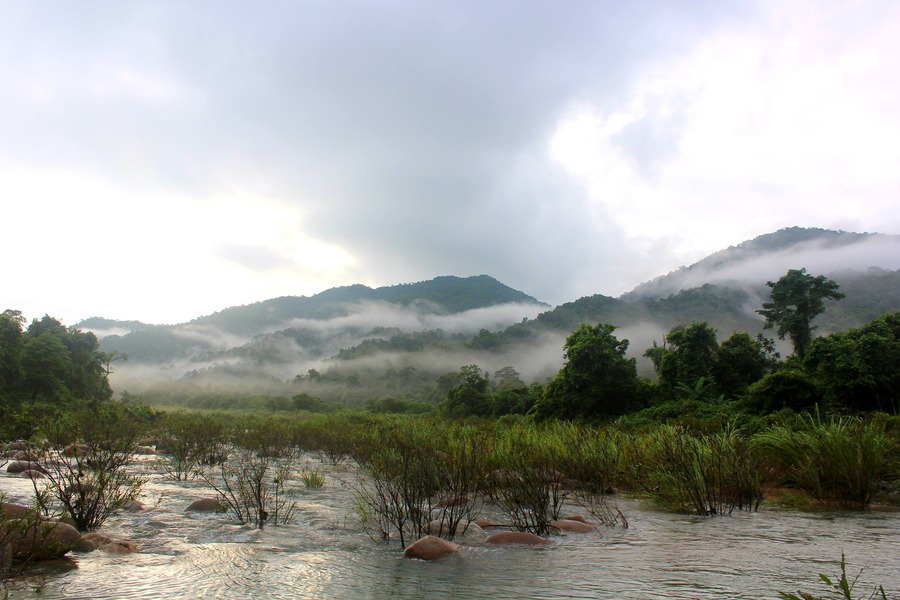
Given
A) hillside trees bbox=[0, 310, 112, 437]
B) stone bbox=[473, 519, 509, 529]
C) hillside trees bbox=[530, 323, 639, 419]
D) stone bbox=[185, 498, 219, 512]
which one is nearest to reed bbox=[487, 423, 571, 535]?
stone bbox=[473, 519, 509, 529]

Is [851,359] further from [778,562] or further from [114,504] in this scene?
[114,504]

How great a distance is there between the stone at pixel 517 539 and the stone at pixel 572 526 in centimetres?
70

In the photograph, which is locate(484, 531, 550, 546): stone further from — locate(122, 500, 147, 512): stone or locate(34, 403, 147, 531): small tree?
locate(122, 500, 147, 512): stone

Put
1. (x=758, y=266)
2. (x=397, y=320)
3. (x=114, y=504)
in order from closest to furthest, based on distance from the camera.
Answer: (x=114, y=504), (x=758, y=266), (x=397, y=320)

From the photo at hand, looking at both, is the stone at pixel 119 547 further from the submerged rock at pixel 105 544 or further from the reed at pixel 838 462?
the reed at pixel 838 462

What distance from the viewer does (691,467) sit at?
7988 mm

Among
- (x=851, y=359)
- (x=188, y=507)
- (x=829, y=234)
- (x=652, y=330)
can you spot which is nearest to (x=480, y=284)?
(x=652, y=330)

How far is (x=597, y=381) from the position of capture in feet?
105

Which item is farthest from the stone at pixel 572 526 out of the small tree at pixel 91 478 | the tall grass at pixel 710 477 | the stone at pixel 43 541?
the small tree at pixel 91 478

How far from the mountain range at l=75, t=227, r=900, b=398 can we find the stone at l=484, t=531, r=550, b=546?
255 ft

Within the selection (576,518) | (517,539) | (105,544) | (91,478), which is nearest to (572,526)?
(576,518)

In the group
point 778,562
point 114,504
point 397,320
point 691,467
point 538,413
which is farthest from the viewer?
point 397,320

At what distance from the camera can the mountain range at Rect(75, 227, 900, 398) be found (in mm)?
97375

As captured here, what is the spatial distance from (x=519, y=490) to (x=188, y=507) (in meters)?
5.61
